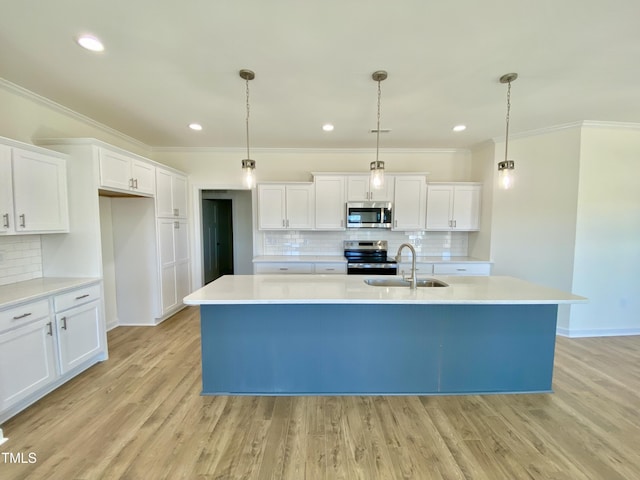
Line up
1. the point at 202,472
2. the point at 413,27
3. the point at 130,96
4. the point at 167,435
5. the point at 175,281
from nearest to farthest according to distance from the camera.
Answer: the point at 202,472 → the point at 413,27 → the point at 167,435 → the point at 130,96 → the point at 175,281

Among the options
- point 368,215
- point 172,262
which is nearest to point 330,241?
point 368,215

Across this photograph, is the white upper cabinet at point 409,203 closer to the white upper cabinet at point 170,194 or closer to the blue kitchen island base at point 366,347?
the blue kitchen island base at point 366,347

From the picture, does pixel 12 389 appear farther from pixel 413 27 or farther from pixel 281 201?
pixel 413 27

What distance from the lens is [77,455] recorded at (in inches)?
69.8

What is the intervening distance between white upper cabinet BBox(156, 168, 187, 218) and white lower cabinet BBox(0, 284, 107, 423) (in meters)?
1.46

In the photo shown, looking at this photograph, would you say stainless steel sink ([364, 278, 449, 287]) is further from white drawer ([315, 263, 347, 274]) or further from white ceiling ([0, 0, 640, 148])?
white ceiling ([0, 0, 640, 148])

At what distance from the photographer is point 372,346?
7.82 ft

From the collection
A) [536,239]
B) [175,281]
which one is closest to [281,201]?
[175,281]

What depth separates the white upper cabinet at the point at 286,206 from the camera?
14.5 feet

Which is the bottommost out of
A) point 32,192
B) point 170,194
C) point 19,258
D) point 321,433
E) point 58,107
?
point 321,433

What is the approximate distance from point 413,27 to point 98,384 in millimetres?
3798

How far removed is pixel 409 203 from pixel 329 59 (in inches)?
110

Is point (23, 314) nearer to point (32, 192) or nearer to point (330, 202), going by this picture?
point (32, 192)

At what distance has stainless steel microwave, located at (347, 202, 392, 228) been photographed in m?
4.39
